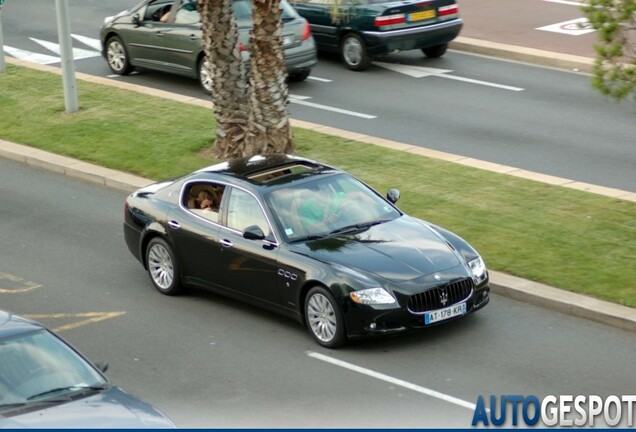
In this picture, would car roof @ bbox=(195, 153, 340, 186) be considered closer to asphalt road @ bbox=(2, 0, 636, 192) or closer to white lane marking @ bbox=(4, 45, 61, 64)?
asphalt road @ bbox=(2, 0, 636, 192)

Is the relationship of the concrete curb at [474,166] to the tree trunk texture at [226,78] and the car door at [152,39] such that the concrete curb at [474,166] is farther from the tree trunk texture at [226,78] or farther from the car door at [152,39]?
the tree trunk texture at [226,78]

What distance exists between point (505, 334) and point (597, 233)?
2900mm

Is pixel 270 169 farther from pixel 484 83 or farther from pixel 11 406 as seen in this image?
pixel 484 83

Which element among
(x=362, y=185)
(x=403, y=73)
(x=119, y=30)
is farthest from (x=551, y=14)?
(x=362, y=185)

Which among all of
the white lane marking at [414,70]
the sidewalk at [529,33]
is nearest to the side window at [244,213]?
the white lane marking at [414,70]

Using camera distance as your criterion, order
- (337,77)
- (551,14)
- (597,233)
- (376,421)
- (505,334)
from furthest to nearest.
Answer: (551,14) < (337,77) < (597,233) < (505,334) < (376,421)

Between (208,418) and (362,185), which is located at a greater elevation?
(362,185)

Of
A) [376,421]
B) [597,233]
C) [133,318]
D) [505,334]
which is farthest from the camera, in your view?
[597,233]

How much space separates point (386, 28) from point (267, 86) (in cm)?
678

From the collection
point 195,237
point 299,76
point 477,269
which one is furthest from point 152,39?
point 477,269

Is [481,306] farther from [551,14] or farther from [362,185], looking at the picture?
[551,14]

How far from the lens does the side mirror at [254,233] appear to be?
42.9ft

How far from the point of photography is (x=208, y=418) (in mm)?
10898

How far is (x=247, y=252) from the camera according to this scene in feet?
43.3
